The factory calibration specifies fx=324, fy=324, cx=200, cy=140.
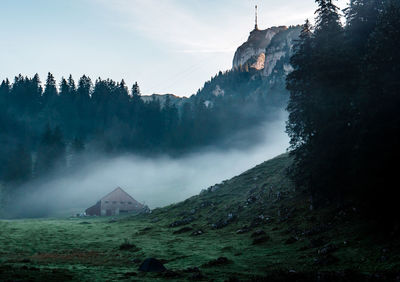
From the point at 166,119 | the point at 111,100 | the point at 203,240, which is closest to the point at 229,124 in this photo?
the point at 166,119

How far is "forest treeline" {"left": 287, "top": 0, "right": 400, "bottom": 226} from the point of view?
78.7 ft

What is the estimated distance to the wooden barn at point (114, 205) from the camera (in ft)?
295

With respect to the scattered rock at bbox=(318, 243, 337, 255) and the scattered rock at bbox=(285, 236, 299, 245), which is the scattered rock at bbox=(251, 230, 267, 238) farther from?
the scattered rock at bbox=(318, 243, 337, 255)

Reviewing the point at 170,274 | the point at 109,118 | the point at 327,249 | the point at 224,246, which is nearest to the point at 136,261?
the point at 170,274

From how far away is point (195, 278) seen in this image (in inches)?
830

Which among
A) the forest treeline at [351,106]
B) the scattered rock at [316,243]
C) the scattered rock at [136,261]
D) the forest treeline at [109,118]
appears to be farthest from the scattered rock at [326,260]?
the forest treeline at [109,118]

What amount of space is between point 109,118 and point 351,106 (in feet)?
533

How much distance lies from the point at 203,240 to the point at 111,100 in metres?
160

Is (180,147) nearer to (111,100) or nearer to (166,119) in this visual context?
(166,119)

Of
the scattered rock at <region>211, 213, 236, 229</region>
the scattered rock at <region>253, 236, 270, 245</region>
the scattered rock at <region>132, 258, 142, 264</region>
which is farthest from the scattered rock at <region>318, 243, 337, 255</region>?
the scattered rock at <region>211, 213, 236, 229</region>

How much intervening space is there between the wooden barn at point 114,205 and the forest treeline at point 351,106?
205 ft

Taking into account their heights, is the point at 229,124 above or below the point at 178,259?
above

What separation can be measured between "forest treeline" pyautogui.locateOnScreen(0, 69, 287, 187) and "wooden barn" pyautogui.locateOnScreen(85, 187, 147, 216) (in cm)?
5793

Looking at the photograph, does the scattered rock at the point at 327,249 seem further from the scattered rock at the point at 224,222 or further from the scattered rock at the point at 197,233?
the scattered rock at the point at 224,222
